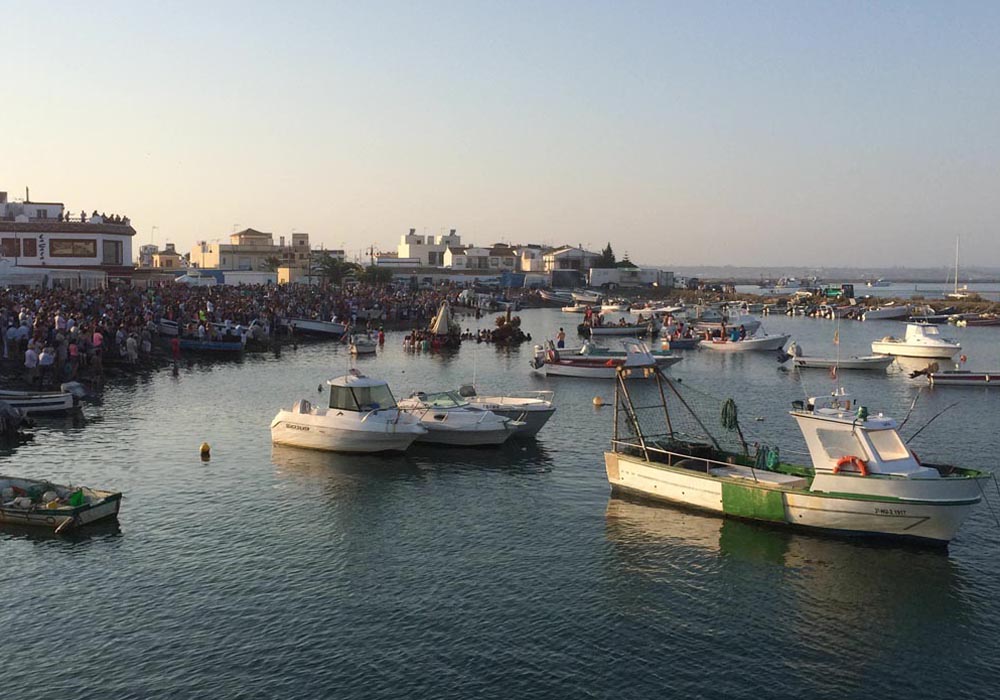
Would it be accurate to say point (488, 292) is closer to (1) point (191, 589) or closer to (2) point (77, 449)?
(2) point (77, 449)

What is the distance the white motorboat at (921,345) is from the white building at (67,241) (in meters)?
81.8

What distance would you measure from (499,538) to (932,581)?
12.6 m

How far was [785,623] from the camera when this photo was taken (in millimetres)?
22031

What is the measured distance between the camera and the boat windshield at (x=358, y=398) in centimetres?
3816

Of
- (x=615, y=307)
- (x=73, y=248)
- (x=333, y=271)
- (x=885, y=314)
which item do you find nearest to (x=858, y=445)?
(x=73, y=248)

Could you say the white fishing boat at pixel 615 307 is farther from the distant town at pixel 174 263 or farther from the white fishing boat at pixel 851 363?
the white fishing boat at pixel 851 363

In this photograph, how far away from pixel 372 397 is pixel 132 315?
39.0 meters

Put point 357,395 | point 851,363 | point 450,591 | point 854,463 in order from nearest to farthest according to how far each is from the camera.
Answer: point 450,591
point 854,463
point 357,395
point 851,363

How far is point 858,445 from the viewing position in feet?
91.5

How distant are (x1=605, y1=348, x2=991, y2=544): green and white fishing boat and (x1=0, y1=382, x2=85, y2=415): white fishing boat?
1108 inches

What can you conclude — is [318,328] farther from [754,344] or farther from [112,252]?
[754,344]

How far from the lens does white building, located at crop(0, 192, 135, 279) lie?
93.9m

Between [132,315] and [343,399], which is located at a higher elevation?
[132,315]

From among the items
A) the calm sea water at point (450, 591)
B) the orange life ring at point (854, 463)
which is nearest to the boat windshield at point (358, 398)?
the calm sea water at point (450, 591)
